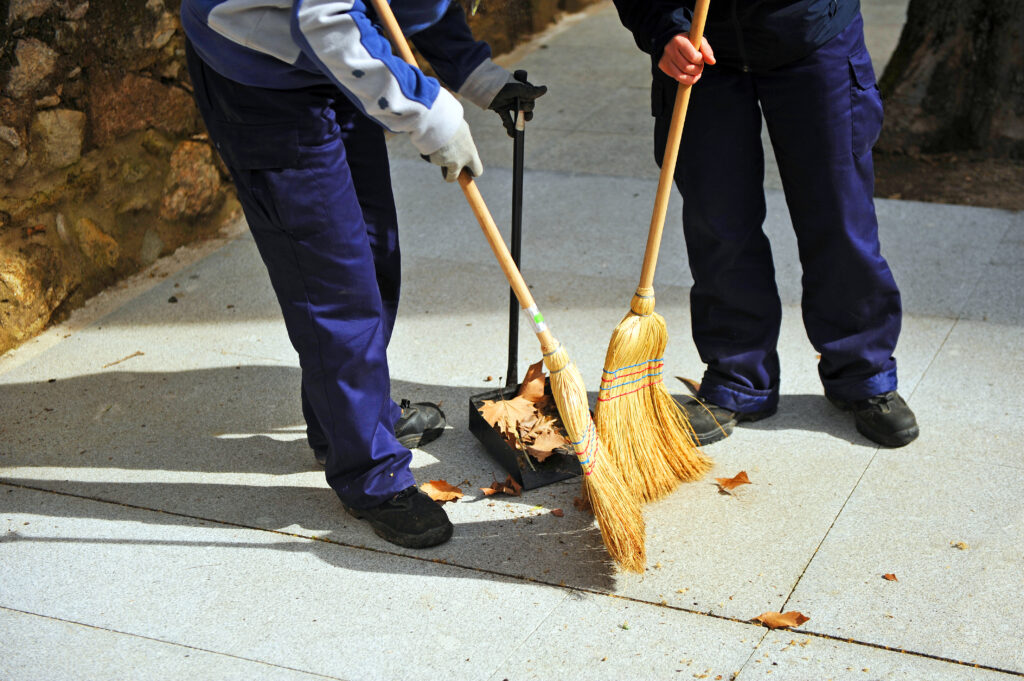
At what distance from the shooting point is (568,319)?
12.3 feet

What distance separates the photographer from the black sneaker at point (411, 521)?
8.55ft

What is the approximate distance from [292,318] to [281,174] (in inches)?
13.9

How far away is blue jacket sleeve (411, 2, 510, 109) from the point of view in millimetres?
2623

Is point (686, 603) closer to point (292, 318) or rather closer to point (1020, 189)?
point (292, 318)

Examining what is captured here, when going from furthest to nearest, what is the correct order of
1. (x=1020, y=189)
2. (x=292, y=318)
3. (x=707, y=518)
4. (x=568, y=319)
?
(x=1020, y=189) < (x=568, y=319) < (x=707, y=518) < (x=292, y=318)

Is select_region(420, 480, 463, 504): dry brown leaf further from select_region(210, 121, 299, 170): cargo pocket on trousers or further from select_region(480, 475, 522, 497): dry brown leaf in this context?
select_region(210, 121, 299, 170): cargo pocket on trousers

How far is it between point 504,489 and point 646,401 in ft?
1.46

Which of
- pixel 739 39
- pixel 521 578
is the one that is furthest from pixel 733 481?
pixel 739 39

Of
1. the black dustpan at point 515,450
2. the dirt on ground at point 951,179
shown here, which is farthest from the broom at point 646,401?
the dirt on ground at point 951,179

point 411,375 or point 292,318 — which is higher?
point 292,318

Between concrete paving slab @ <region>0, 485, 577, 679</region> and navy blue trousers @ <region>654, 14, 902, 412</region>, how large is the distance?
1.03 metres

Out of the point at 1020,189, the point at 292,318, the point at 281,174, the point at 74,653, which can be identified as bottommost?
the point at 1020,189

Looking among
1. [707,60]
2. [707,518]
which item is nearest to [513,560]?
[707,518]

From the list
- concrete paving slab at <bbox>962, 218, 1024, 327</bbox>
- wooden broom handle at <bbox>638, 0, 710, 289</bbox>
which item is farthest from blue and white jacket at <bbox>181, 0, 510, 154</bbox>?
concrete paving slab at <bbox>962, 218, 1024, 327</bbox>
